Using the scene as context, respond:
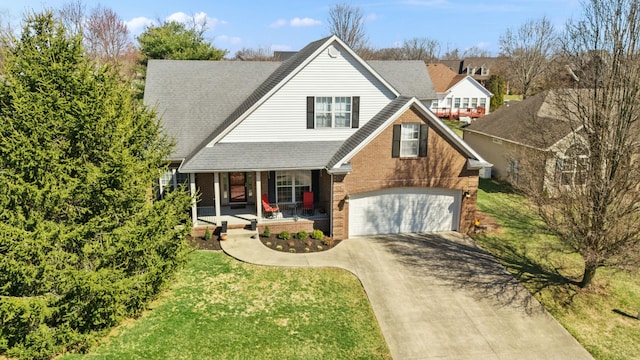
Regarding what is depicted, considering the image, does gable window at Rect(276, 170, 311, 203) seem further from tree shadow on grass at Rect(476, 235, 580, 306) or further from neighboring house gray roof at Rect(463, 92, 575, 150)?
neighboring house gray roof at Rect(463, 92, 575, 150)

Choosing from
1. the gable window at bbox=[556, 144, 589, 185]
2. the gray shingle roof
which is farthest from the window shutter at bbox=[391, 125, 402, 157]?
the gable window at bbox=[556, 144, 589, 185]

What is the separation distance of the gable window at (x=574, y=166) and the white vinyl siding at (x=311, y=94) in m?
8.63

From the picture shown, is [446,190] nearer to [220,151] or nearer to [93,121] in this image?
[220,151]

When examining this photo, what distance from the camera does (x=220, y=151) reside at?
18.6 m

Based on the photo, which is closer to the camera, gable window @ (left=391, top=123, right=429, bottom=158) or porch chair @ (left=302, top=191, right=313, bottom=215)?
gable window @ (left=391, top=123, right=429, bottom=158)

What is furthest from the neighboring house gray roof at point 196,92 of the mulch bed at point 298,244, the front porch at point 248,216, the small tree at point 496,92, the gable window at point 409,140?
the small tree at point 496,92

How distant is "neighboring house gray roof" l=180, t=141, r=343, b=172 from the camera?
17859 mm

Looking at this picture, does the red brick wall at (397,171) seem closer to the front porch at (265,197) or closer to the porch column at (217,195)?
the front porch at (265,197)

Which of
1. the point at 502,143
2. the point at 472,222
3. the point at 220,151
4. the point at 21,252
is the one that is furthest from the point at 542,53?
the point at 21,252

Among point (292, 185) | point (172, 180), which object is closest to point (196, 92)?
point (172, 180)

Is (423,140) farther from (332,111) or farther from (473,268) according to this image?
(473,268)

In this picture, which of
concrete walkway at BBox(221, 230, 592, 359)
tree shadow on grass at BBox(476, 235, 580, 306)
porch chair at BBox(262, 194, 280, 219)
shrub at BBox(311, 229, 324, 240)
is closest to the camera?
concrete walkway at BBox(221, 230, 592, 359)

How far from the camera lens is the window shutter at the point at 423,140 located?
17656 mm

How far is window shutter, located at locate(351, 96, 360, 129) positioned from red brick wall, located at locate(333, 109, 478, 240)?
9.36 feet
